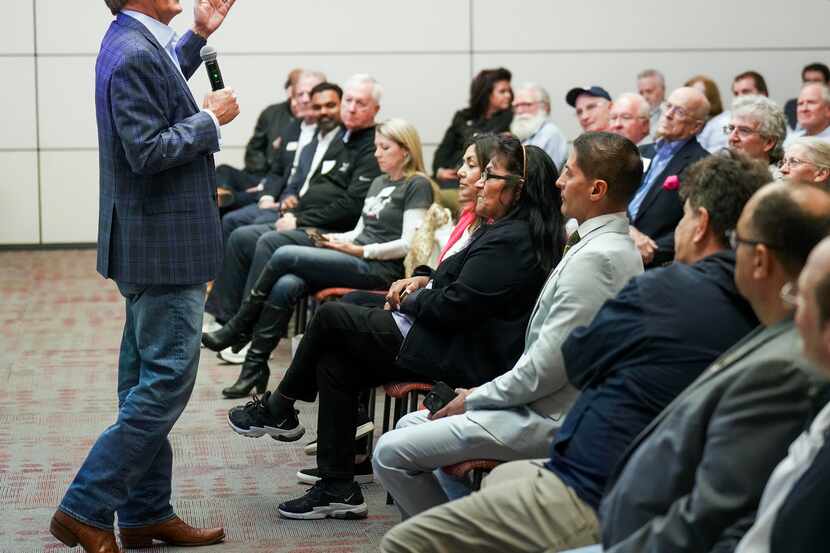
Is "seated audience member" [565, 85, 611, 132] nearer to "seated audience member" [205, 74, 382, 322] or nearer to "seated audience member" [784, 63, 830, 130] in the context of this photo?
"seated audience member" [205, 74, 382, 322]

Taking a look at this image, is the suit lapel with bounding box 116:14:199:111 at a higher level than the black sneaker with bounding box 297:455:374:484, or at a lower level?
higher

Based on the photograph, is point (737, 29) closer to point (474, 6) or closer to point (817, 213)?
point (474, 6)

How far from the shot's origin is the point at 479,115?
7863mm

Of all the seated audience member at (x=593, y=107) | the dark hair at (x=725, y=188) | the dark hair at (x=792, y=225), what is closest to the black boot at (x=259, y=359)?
the seated audience member at (x=593, y=107)

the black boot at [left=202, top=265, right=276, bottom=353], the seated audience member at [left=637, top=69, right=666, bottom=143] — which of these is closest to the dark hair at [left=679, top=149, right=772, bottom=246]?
the black boot at [left=202, top=265, right=276, bottom=353]

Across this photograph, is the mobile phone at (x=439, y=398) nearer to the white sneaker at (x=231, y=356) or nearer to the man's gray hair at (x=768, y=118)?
the man's gray hair at (x=768, y=118)

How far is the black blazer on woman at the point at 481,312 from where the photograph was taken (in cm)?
332

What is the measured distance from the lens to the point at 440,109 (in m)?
9.64

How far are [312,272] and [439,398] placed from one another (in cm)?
226

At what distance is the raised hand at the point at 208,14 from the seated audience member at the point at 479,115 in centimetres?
422

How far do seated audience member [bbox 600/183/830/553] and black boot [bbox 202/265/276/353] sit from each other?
358 centimetres

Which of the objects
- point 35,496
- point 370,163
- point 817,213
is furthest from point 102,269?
point 370,163

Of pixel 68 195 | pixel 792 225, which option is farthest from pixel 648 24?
pixel 792 225

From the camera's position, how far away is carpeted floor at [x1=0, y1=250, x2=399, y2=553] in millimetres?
3486
